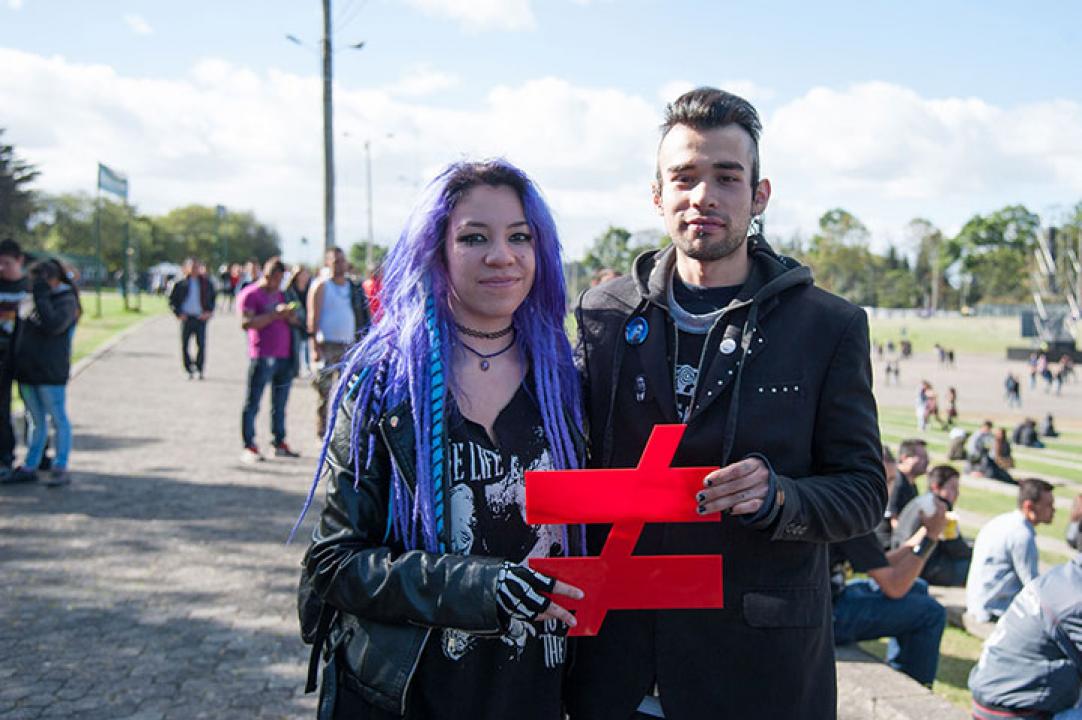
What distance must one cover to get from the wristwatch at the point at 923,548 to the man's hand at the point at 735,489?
390 centimetres

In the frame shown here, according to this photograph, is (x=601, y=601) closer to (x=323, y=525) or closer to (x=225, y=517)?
(x=323, y=525)

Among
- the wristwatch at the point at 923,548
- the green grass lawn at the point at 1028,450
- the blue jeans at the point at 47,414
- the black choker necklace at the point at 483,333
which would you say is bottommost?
the green grass lawn at the point at 1028,450

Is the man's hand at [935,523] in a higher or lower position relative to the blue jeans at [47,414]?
lower

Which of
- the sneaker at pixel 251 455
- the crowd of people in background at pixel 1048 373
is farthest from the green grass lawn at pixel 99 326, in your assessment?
the crowd of people in background at pixel 1048 373

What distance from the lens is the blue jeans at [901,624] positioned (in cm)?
526

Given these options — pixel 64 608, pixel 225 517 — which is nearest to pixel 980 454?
pixel 225 517

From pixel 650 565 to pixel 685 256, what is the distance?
2.72ft

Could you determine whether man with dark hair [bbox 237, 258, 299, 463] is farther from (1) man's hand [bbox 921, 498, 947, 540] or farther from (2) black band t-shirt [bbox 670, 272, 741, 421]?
(2) black band t-shirt [bbox 670, 272, 741, 421]

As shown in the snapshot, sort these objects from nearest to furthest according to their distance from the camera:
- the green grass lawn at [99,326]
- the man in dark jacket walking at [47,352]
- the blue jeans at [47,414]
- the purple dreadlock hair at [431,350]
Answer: the purple dreadlock hair at [431,350] → the man in dark jacket walking at [47,352] → the blue jeans at [47,414] → the green grass lawn at [99,326]

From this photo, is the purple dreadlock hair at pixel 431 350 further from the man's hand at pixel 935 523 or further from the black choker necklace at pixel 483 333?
the man's hand at pixel 935 523

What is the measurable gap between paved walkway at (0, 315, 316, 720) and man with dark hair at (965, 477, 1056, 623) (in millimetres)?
5208

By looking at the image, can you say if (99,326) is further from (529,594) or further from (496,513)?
(529,594)

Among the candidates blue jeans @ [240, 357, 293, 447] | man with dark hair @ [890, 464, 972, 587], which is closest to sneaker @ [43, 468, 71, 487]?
blue jeans @ [240, 357, 293, 447]

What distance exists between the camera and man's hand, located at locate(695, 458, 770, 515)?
78.7 inches
